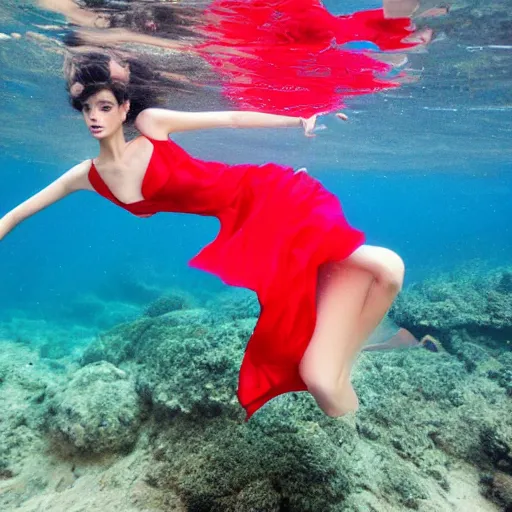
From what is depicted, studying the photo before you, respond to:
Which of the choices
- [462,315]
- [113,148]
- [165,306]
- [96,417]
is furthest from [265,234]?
[165,306]

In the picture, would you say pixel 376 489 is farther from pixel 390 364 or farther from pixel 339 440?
pixel 390 364

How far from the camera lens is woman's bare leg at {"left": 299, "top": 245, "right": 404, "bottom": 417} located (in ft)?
11.4

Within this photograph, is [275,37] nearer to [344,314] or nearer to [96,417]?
[344,314]

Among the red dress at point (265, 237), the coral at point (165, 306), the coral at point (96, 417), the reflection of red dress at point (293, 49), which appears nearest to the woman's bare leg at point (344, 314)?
the red dress at point (265, 237)

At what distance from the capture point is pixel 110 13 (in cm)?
763

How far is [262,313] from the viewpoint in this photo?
11.3ft

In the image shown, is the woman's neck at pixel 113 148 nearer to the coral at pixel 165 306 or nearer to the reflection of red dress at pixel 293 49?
the reflection of red dress at pixel 293 49

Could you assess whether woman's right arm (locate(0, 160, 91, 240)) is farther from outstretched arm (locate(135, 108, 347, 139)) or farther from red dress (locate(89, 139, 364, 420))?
outstretched arm (locate(135, 108, 347, 139))

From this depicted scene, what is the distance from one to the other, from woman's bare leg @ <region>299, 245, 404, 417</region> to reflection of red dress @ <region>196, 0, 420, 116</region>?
17.0 feet

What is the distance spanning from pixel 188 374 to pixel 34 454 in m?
2.89

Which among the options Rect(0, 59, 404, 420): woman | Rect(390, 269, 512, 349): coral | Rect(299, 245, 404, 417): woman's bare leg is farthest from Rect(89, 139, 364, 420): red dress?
Rect(390, 269, 512, 349): coral

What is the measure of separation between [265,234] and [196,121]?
1361mm

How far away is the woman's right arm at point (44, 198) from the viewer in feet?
13.3

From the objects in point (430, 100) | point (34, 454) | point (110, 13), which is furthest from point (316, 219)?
point (430, 100)
